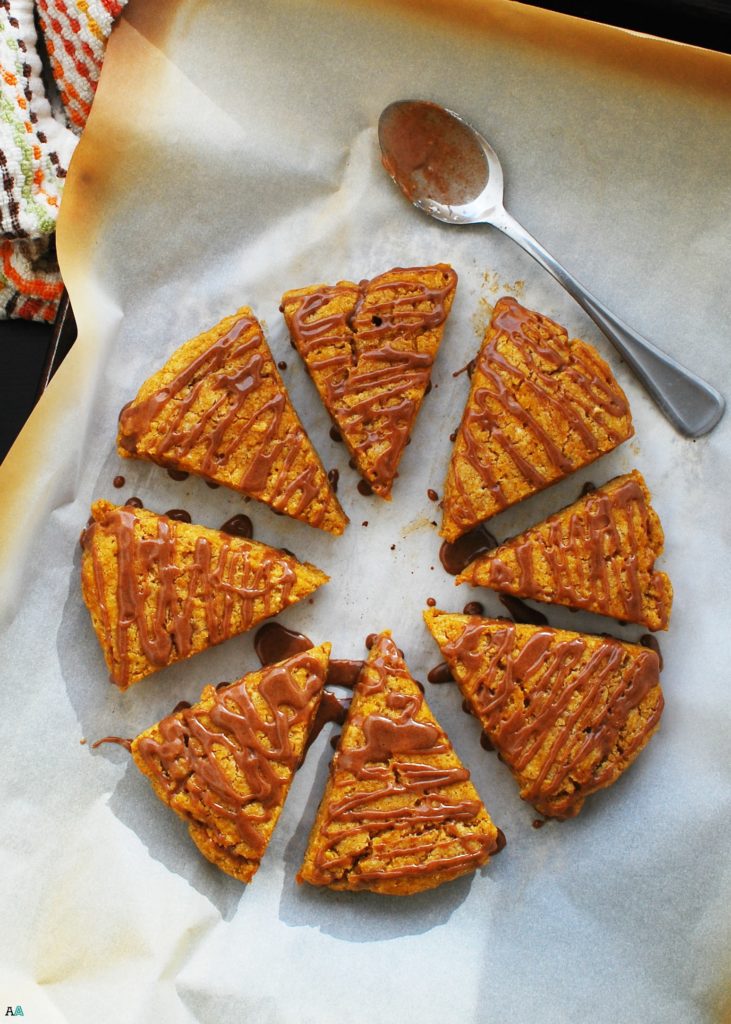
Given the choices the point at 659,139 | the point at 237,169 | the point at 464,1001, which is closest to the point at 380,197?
the point at 237,169

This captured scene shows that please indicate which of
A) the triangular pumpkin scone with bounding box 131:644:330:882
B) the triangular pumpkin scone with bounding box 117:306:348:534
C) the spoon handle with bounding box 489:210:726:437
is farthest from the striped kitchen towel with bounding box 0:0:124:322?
the triangular pumpkin scone with bounding box 131:644:330:882

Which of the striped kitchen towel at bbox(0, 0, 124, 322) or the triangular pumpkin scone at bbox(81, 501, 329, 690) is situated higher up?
the striped kitchen towel at bbox(0, 0, 124, 322)

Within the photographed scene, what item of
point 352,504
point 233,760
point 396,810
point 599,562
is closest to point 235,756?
point 233,760

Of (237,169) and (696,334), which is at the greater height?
(696,334)

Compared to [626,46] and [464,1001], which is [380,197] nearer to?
[626,46]

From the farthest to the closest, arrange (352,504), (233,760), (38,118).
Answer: (352,504)
(38,118)
(233,760)

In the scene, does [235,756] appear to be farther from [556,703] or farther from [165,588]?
[556,703]

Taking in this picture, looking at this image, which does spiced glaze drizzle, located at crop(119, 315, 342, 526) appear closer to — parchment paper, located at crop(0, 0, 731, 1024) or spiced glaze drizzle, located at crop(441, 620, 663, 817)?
parchment paper, located at crop(0, 0, 731, 1024)
